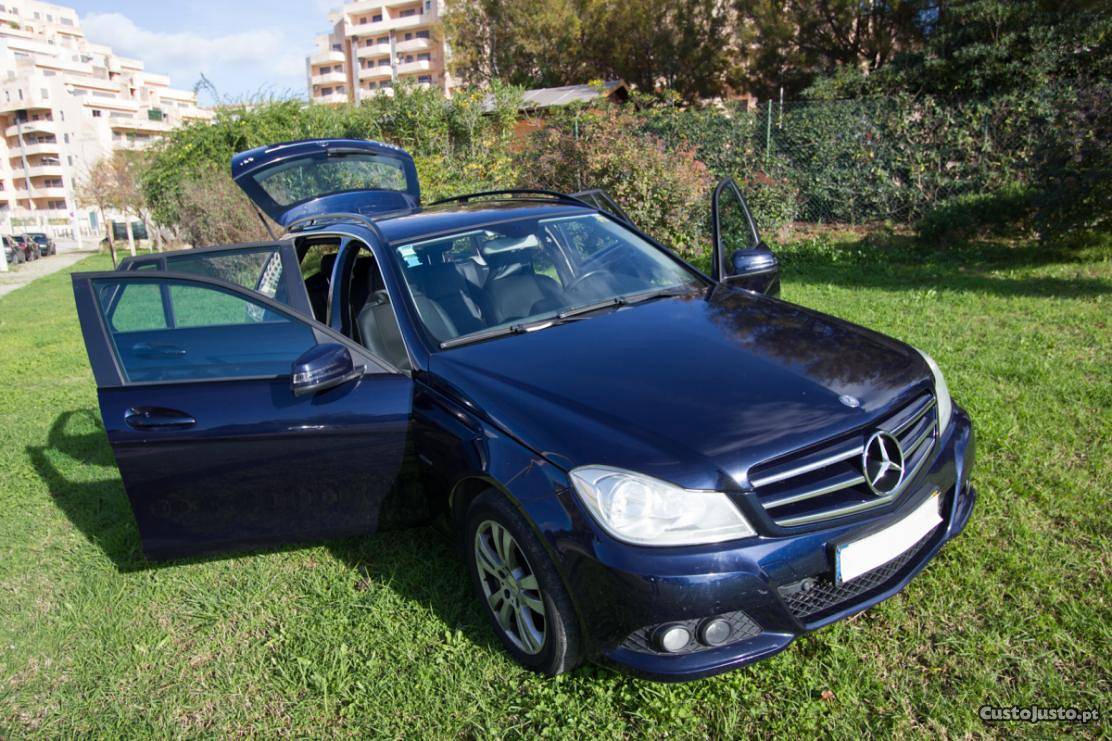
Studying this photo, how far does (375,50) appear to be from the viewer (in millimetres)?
78125

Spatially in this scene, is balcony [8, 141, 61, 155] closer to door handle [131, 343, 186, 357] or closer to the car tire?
door handle [131, 343, 186, 357]

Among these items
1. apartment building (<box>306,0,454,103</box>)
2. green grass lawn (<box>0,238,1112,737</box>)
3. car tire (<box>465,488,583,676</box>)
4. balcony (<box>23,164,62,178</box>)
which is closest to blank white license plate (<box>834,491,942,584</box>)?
green grass lawn (<box>0,238,1112,737</box>)

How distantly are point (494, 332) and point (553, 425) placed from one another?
2.74 feet

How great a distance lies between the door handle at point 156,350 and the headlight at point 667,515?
6.57 ft

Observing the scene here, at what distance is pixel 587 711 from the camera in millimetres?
2359

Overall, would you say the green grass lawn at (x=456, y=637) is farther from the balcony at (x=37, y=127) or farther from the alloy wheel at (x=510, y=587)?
the balcony at (x=37, y=127)

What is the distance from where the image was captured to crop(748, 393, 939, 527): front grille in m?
2.14

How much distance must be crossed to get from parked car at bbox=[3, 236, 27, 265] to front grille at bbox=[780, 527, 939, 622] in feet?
137

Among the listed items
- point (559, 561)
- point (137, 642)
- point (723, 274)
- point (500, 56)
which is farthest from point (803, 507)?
point (500, 56)

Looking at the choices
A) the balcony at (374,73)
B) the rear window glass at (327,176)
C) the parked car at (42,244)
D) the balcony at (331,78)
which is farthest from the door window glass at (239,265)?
the balcony at (331,78)

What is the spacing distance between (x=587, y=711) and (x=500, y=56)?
37988mm

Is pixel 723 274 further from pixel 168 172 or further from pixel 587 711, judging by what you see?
A: pixel 168 172

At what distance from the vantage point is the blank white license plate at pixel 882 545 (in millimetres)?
2170

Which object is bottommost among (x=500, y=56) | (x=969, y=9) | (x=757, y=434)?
(x=757, y=434)
